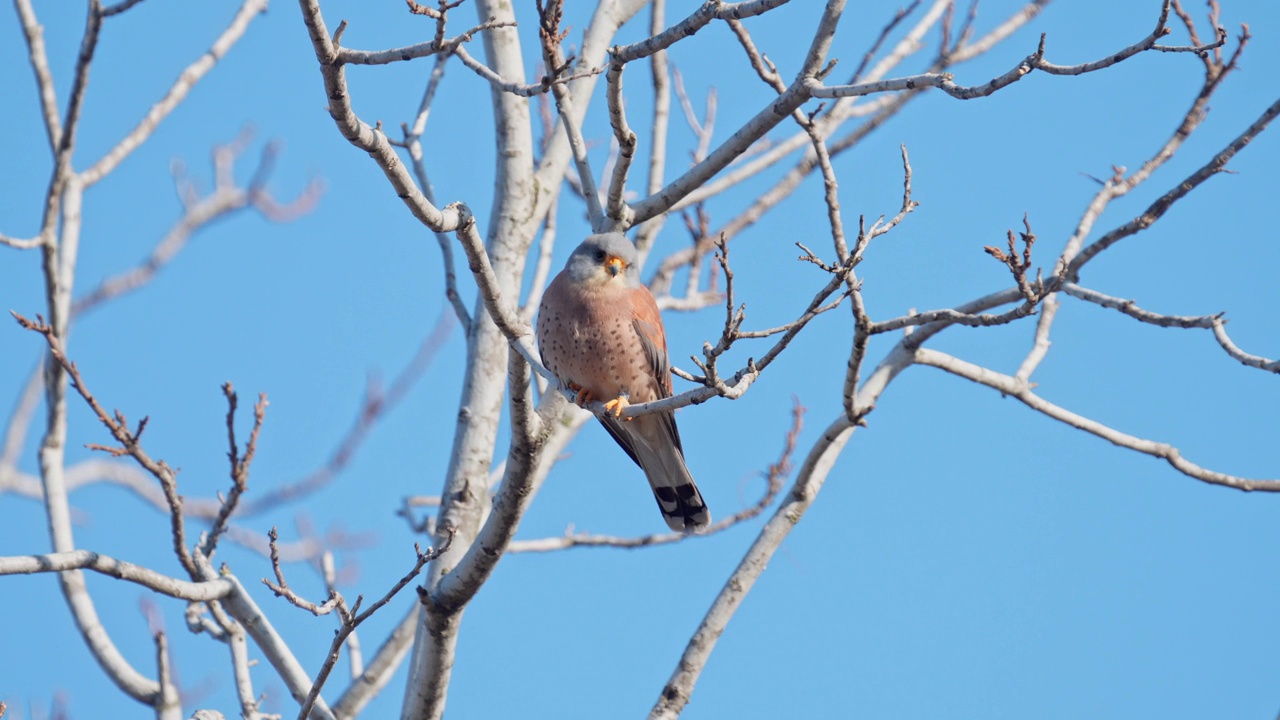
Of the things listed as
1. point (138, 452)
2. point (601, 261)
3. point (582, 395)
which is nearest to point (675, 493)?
point (582, 395)

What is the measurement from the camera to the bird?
4598mm

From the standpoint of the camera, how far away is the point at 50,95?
563 cm

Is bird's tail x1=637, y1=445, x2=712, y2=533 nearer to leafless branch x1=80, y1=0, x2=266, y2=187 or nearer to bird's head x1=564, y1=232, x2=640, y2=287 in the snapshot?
bird's head x1=564, y1=232, x2=640, y2=287

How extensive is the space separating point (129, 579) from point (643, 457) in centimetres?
214

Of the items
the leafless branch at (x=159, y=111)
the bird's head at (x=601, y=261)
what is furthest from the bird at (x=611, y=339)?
the leafless branch at (x=159, y=111)

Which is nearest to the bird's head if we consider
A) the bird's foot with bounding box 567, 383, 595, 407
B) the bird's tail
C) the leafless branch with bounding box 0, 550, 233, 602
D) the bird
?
the bird

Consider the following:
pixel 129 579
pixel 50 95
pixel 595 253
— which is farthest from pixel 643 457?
pixel 50 95

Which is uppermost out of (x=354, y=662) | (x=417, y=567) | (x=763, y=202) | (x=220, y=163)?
(x=220, y=163)

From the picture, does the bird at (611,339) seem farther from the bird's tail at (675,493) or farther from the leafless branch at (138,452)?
the leafless branch at (138,452)

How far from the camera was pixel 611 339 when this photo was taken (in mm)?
4590

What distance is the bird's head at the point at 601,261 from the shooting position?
4.58 m

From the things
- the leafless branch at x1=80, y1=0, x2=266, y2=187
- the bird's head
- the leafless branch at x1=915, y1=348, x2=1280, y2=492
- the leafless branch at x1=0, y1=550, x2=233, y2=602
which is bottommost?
the leafless branch at x1=0, y1=550, x2=233, y2=602

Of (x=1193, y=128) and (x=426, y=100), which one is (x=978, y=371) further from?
(x=426, y=100)

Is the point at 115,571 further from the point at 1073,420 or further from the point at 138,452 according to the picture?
the point at 1073,420
